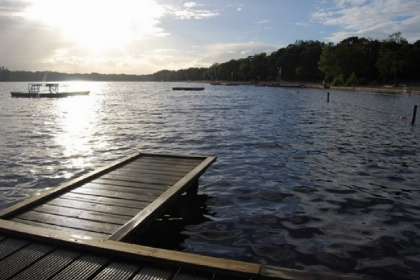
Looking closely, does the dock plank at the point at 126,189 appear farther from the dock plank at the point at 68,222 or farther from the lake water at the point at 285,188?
the dock plank at the point at 68,222

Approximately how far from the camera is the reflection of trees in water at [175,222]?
7977mm

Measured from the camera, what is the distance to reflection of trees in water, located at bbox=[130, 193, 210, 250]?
26.2 feet

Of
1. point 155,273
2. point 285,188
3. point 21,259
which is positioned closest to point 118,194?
point 21,259

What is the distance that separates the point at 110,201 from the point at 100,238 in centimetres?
203

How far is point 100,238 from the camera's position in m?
5.87

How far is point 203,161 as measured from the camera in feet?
38.9

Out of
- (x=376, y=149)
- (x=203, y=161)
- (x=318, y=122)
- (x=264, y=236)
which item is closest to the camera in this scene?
(x=264, y=236)

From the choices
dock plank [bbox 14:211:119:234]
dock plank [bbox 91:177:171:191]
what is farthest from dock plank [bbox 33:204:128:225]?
dock plank [bbox 91:177:171:191]

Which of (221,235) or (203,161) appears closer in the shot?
(221,235)

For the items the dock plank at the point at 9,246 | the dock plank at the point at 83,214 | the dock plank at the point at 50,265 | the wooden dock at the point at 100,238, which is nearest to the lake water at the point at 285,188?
the wooden dock at the point at 100,238

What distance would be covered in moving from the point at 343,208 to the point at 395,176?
4803 millimetres

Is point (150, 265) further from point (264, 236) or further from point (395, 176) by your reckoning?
point (395, 176)

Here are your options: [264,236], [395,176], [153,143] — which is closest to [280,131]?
[153,143]

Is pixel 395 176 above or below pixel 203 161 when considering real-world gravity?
below
